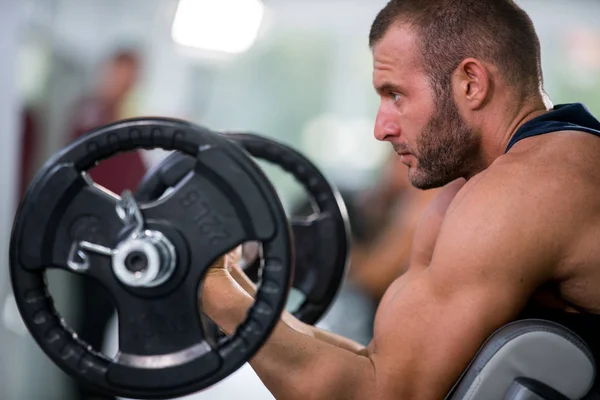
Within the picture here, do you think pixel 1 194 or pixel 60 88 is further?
pixel 60 88

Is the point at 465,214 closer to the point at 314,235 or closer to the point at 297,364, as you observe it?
the point at 297,364

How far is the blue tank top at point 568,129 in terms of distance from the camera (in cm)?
113

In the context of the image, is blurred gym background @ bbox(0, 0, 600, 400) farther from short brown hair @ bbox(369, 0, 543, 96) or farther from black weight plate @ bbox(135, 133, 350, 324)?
short brown hair @ bbox(369, 0, 543, 96)

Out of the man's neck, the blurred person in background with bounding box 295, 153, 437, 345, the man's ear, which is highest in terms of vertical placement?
the man's ear

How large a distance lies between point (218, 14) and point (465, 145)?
141 inches

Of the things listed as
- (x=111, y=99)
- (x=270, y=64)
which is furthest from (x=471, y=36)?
(x=270, y=64)

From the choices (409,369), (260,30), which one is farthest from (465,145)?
(260,30)

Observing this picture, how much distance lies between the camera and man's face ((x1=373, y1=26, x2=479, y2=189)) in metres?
1.31

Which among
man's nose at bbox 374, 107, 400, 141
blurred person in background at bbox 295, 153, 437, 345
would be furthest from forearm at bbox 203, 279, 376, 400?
blurred person in background at bbox 295, 153, 437, 345

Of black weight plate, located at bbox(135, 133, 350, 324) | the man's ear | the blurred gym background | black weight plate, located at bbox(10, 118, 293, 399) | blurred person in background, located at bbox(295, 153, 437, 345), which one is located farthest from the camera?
the blurred gym background

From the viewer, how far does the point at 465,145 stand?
1329mm

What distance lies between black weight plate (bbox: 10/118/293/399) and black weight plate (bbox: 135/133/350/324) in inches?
21.6

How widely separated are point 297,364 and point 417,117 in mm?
446

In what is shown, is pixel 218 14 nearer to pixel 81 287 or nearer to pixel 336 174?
pixel 336 174
